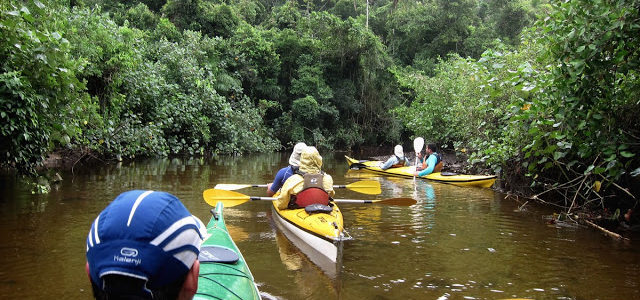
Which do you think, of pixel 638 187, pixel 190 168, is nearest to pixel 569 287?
pixel 638 187

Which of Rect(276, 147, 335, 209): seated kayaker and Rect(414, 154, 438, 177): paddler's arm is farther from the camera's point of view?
Rect(414, 154, 438, 177): paddler's arm

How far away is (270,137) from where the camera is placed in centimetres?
2300

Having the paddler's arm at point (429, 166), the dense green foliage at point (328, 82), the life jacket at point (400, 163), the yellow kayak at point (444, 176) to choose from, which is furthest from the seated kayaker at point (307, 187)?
the life jacket at point (400, 163)

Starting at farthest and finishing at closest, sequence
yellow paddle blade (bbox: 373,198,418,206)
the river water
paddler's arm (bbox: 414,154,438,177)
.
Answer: paddler's arm (bbox: 414,154,438,177) < yellow paddle blade (bbox: 373,198,418,206) < the river water

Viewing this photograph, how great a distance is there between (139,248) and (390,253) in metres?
3.96

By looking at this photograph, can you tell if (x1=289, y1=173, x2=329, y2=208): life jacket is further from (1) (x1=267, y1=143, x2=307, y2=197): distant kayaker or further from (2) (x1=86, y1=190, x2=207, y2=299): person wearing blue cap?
(2) (x1=86, y1=190, x2=207, y2=299): person wearing blue cap

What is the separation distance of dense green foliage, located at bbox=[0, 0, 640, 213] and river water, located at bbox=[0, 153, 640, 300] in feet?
2.60

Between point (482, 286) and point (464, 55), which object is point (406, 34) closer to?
point (464, 55)

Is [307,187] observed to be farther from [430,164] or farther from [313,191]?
[430,164]

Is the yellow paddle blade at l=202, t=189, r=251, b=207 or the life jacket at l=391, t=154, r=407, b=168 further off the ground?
the life jacket at l=391, t=154, r=407, b=168

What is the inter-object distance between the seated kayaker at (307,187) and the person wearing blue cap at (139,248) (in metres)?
4.07

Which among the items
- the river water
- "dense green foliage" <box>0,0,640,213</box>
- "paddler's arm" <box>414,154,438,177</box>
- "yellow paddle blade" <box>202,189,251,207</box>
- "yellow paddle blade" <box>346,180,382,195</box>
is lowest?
the river water

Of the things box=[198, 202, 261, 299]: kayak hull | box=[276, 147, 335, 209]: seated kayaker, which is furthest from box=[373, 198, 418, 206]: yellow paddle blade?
box=[198, 202, 261, 299]: kayak hull

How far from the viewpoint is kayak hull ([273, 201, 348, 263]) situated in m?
4.31
